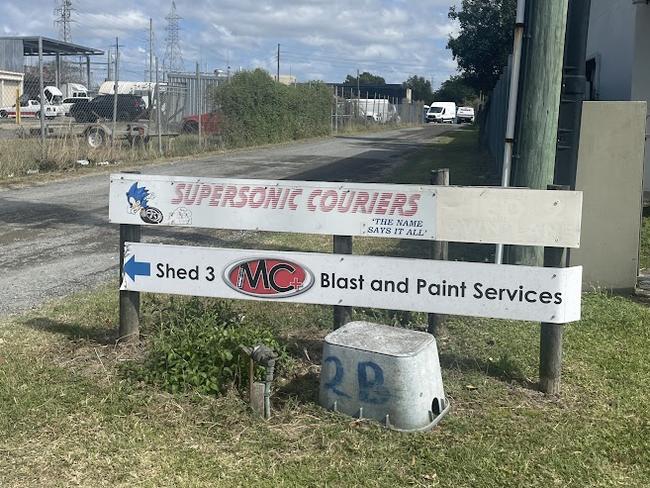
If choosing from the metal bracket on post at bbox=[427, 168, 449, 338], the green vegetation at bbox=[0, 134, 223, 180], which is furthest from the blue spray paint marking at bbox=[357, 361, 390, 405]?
the green vegetation at bbox=[0, 134, 223, 180]

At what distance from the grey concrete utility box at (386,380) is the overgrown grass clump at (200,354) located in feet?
1.87

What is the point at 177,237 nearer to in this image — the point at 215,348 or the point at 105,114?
the point at 215,348

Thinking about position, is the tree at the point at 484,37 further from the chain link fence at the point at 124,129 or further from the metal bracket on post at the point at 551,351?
the metal bracket on post at the point at 551,351

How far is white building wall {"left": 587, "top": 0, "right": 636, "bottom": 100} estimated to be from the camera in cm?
1038

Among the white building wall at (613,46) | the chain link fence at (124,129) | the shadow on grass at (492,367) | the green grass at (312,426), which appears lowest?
the green grass at (312,426)

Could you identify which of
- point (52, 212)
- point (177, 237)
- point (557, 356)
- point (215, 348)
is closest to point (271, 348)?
point (215, 348)

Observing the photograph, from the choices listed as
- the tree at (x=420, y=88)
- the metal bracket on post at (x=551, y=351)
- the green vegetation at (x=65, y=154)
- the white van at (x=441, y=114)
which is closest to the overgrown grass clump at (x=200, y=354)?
the metal bracket on post at (x=551, y=351)

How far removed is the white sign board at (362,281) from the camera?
417cm

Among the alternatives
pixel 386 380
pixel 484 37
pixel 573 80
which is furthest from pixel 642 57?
pixel 484 37

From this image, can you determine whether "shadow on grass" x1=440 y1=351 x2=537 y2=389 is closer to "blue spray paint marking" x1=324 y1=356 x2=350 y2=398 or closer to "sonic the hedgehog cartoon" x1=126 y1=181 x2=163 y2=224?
"blue spray paint marking" x1=324 y1=356 x2=350 y2=398

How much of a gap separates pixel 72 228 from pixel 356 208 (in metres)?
6.52

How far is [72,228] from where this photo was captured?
9875 millimetres

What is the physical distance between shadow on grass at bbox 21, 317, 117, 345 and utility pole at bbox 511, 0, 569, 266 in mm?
3297

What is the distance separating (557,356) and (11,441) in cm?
297
